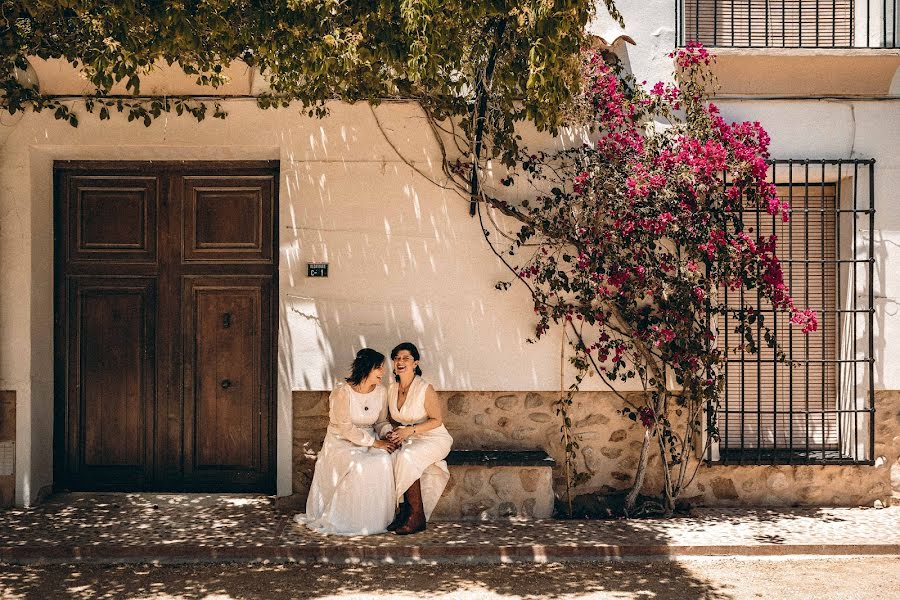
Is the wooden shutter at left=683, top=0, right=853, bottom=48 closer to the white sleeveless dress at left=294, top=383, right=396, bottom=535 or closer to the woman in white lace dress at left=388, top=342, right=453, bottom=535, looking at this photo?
the woman in white lace dress at left=388, top=342, right=453, bottom=535

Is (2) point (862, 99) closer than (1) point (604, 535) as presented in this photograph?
No

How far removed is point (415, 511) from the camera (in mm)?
7199

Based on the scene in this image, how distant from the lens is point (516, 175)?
7.84 meters

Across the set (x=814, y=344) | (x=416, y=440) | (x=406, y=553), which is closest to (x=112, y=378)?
(x=416, y=440)

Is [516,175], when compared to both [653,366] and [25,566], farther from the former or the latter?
[25,566]

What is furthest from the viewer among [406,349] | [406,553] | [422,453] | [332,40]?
[406,349]

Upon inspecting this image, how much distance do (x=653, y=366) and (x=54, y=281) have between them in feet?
16.5

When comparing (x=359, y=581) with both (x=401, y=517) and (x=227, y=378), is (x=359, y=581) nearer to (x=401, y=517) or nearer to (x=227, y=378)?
(x=401, y=517)

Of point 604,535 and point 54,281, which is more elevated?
point 54,281

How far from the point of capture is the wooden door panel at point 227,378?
26.8ft

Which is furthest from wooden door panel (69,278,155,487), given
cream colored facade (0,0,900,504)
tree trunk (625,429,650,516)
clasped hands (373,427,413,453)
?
tree trunk (625,429,650,516)

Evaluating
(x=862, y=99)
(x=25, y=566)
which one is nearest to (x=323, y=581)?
(x=25, y=566)

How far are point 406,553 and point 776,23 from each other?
533 centimetres

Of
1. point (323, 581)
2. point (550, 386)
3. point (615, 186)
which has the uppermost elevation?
point (615, 186)
